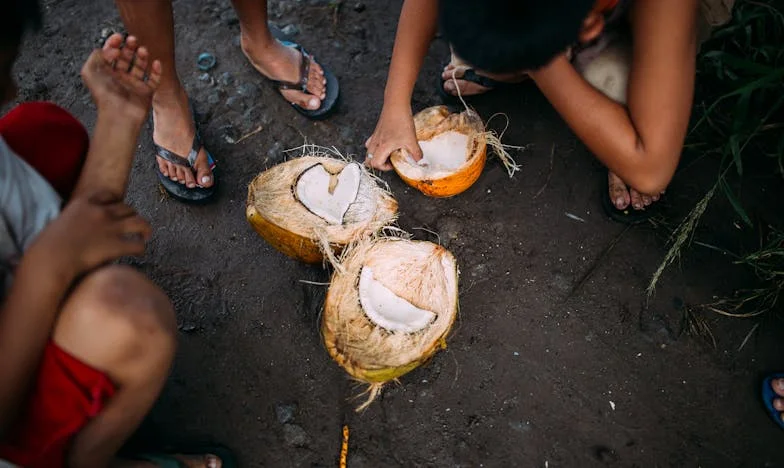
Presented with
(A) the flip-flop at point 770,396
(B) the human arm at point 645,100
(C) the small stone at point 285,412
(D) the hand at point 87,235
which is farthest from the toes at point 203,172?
(A) the flip-flop at point 770,396

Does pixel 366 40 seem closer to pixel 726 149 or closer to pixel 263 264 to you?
pixel 263 264

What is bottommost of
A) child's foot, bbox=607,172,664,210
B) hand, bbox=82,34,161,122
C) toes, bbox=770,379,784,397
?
toes, bbox=770,379,784,397

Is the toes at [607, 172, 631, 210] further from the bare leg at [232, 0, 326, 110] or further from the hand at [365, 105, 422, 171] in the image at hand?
the bare leg at [232, 0, 326, 110]

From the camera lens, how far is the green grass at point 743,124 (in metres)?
2.08

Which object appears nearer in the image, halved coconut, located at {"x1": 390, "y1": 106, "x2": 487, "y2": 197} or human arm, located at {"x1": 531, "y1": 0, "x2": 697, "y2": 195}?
human arm, located at {"x1": 531, "y1": 0, "x2": 697, "y2": 195}

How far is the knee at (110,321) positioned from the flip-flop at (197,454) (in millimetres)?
481

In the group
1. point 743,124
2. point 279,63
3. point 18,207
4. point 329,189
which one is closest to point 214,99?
point 279,63

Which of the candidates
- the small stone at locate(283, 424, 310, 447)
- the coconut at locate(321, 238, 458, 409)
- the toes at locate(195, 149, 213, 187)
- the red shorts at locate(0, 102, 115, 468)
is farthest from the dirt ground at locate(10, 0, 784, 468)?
the red shorts at locate(0, 102, 115, 468)

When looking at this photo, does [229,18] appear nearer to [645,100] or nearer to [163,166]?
[163,166]

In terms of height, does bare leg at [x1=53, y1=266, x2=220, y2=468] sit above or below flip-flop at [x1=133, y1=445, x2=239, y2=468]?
above

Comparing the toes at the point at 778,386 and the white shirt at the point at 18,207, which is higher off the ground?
the white shirt at the point at 18,207

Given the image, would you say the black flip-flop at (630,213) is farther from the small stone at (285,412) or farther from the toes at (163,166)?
the toes at (163,166)

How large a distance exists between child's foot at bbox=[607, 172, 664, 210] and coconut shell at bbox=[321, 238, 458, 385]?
775mm

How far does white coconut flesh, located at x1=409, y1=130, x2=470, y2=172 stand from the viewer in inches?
84.3
